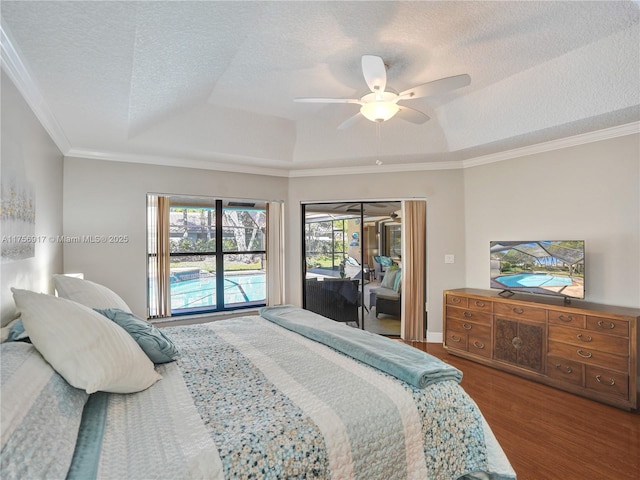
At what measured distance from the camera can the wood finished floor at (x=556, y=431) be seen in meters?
2.02

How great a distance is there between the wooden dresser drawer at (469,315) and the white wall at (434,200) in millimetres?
544

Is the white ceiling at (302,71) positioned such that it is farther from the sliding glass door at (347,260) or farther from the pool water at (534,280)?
the pool water at (534,280)

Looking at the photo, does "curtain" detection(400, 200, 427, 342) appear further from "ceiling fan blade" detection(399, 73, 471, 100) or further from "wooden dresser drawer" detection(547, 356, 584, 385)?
"ceiling fan blade" detection(399, 73, 471, 100)

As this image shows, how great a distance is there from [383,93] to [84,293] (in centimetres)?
229

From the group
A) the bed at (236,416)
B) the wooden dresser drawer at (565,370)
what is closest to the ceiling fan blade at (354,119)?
the bed at (236,416)

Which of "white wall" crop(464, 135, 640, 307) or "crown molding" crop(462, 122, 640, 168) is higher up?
"crown molding" crop(462, 122, 640, 168)

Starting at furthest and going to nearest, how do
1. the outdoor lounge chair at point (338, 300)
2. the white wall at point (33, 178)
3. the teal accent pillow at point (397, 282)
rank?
the outdoor lounge chair at point (338, 300) → the teal accent pillow at point (397, 282) → the white wall at point (33, 178)

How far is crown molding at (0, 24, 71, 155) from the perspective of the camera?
163 cm

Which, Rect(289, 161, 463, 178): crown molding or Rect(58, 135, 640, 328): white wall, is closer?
Rect(58, 135, 640, 328): white wall

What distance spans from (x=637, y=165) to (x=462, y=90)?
5.55 feet

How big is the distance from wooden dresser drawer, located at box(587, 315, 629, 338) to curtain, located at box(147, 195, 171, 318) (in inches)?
169

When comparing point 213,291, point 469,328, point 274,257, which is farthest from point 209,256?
point 469,328

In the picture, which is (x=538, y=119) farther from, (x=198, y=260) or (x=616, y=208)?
(x=198, y=260)

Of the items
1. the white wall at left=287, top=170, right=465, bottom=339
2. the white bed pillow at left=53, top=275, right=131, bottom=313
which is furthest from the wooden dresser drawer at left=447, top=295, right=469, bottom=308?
the white bed pillow at left=53, top=275, right=131, bottom=313
